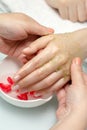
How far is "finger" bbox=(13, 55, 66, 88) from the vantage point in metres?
0.90

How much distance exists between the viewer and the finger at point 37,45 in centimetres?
92

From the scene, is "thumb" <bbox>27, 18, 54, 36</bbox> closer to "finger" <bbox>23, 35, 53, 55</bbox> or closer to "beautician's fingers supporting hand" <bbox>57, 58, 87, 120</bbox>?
"finger" <bbox>23, 35, 53, 55</bbox>

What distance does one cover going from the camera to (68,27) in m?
1.17

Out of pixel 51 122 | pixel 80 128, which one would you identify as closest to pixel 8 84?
pixel 51 122

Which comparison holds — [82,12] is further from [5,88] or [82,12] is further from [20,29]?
[5,88]

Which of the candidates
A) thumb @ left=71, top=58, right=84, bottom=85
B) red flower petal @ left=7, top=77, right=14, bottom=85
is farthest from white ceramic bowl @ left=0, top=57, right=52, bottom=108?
thumb @ left=71, top=58, right=84, bottom=85

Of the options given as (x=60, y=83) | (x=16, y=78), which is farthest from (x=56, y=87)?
(x=16, y=78)

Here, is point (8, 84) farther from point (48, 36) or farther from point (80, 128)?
point (80, 128)

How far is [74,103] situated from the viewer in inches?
31.4

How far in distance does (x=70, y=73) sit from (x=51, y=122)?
176 millimetres

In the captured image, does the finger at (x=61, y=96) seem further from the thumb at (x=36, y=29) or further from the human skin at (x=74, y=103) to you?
the thumb at (x=36, y=29)

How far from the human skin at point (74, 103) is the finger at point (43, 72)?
1.9 inches

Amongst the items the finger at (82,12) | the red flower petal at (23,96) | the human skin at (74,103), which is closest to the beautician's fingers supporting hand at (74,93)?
the human skin at (74,103)

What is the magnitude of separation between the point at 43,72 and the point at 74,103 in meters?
0.16
